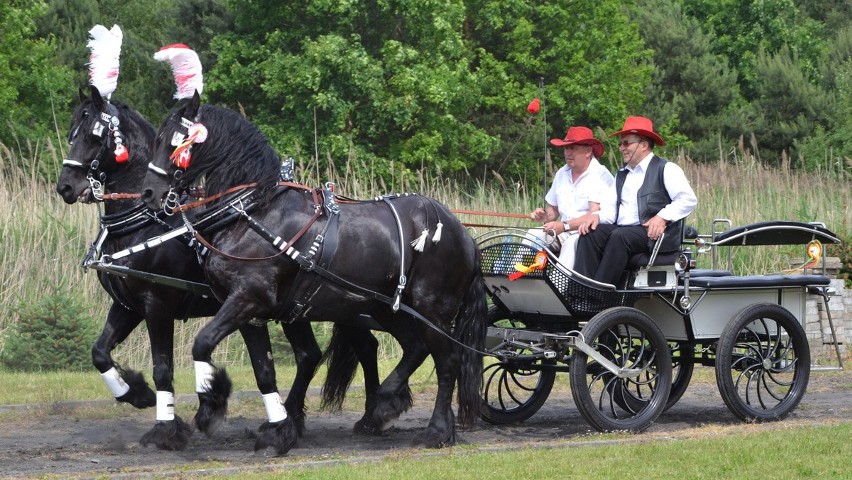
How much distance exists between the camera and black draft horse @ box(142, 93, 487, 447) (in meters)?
7.47

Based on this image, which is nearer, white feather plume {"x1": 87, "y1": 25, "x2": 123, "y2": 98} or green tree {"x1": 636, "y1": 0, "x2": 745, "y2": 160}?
white feather plume {"x1": 87, "y1": 25, "x2": 123, "y2": 98}

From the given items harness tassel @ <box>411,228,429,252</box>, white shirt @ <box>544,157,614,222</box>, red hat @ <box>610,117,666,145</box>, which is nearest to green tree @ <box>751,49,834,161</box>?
white shirt @ <box>544,157,614,222</box>

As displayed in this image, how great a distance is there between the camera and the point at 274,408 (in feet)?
24.9

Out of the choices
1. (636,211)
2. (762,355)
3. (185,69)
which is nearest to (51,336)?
(185,69)

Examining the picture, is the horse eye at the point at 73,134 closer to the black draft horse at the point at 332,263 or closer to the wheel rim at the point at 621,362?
the black draft horse at the point at 332,263

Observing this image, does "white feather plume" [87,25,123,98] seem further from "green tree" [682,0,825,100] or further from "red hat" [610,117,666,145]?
"green tree" [682,0,825,100]

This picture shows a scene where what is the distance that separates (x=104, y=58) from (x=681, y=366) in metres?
4.86

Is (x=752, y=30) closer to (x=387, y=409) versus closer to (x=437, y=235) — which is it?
(x=437, y=235)

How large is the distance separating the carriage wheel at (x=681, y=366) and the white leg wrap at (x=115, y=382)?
394 centimetres

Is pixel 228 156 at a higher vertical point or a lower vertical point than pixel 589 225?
higher

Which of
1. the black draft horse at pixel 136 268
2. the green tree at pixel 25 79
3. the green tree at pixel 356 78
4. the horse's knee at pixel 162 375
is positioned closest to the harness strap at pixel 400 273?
the black draft horse at pixel 136 268

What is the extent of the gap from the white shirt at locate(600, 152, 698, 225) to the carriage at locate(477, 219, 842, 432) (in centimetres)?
29

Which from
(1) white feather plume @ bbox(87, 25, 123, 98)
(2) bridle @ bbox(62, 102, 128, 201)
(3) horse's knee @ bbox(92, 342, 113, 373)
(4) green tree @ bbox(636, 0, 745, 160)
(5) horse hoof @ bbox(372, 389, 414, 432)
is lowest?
→ (5) horse hoof @ bbox(372, 389, 414, 432)

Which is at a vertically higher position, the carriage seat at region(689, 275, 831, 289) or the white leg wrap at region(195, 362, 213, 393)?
the carriage seat at region(689, 275, 831, 289)
